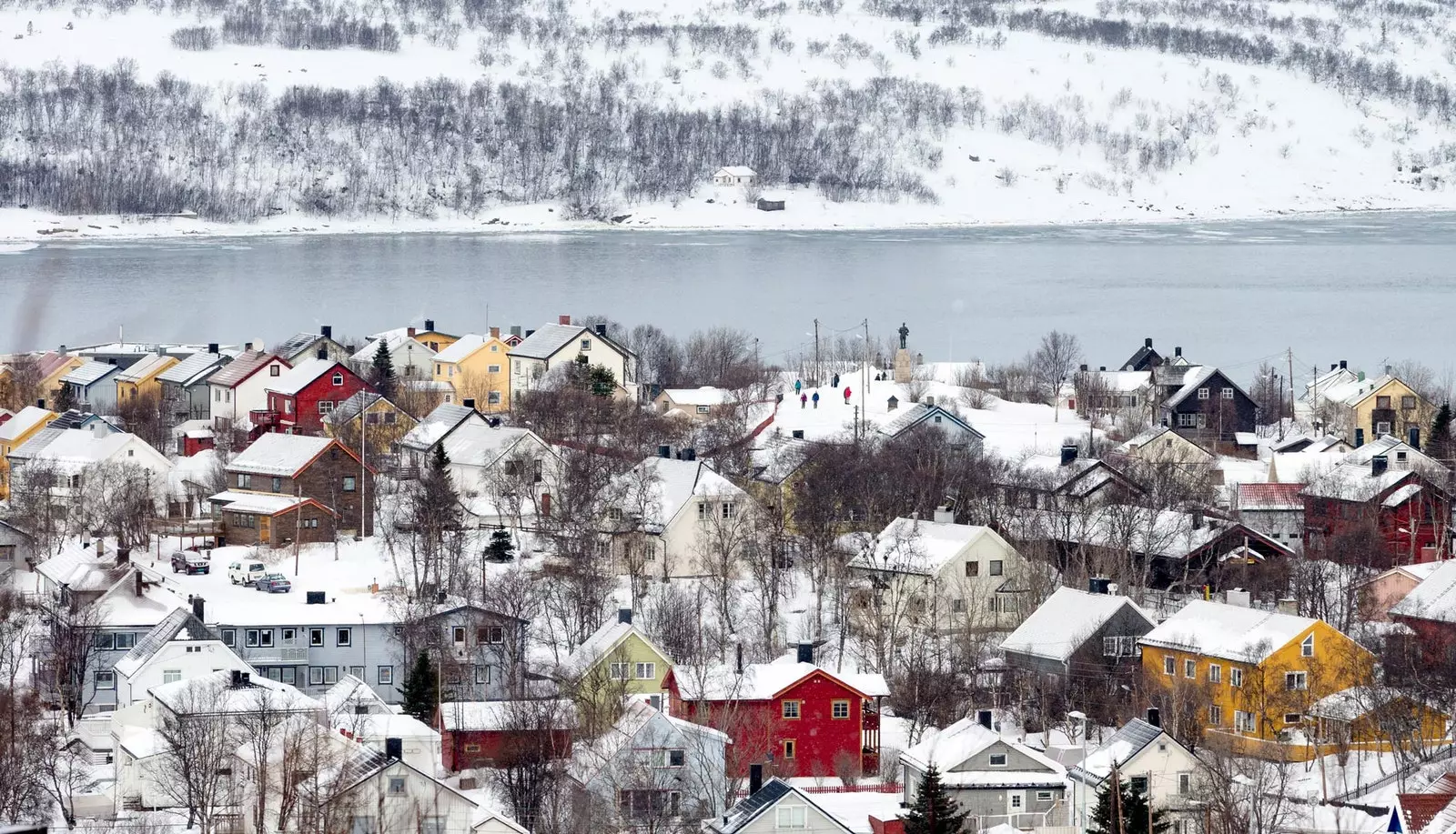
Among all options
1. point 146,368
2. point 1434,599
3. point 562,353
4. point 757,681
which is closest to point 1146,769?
point 757,681

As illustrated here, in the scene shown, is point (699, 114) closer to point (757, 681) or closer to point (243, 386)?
point (243, 386)

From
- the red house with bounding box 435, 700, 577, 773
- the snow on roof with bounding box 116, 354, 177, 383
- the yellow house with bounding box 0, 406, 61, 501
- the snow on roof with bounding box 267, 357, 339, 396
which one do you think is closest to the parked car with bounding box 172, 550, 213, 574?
the red house with bounding box 435, 700, 577, 773

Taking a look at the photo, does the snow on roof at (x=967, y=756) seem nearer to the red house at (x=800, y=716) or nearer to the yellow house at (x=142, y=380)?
the red house at (x=800, y=716)

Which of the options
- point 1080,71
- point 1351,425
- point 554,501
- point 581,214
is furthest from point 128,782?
point 1080,71

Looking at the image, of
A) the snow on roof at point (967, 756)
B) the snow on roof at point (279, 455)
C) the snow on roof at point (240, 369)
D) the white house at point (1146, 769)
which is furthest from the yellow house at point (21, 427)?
the white house at point (1146, 769)

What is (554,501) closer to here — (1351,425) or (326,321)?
(1351,425)
